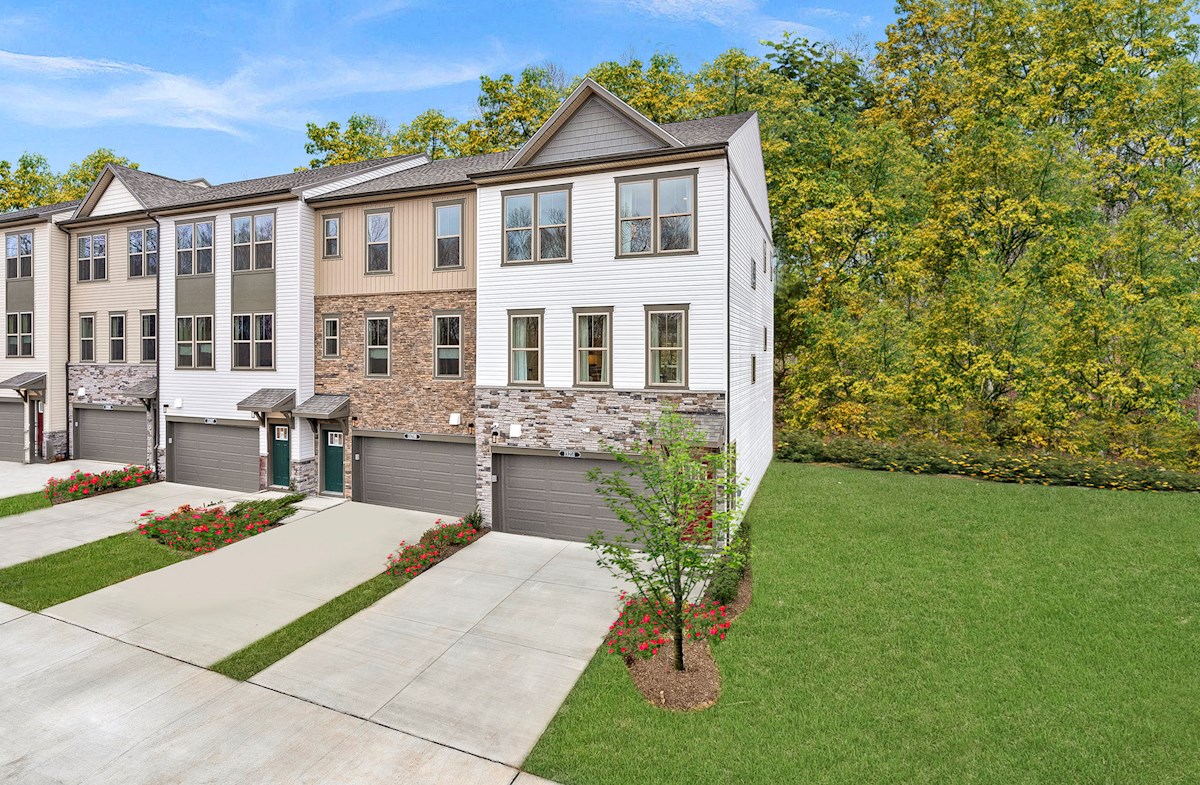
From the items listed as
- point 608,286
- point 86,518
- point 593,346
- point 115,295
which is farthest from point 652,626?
point 115,295

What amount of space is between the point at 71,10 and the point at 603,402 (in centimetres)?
3473

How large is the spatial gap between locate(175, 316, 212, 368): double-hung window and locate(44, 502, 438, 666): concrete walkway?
278 inches

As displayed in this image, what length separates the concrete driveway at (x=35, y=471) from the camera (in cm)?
1753

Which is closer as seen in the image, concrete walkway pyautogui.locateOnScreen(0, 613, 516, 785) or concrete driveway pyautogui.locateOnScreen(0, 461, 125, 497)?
concrete walkway pyautogui.locateOnScreen(0, 613, 516, 785)

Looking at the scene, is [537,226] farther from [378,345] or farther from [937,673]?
[937,673]

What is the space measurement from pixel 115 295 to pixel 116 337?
1447 millimetres

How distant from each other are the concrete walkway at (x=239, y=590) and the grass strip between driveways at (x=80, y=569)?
0.36 meters

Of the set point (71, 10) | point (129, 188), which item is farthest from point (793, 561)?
point (71, 10)

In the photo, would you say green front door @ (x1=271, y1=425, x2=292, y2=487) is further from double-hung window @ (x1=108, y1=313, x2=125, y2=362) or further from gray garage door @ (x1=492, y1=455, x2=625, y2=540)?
double-hung window @ (x1=108, y1=313, x2=125, y2=362)

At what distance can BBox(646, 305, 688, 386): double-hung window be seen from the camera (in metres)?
12.5

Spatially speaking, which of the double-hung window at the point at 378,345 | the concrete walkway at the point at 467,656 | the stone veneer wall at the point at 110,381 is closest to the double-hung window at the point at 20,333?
the stone veneer wall at the point at 110,381

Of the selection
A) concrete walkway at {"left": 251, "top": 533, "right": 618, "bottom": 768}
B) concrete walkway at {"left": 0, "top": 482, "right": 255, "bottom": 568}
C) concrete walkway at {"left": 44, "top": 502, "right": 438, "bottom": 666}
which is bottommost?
concrete walkway at {"left": 251, "top": 533, "right": 618, "bottom": 768}

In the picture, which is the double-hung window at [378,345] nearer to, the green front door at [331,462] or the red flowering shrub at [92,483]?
the green front door at [331,462]

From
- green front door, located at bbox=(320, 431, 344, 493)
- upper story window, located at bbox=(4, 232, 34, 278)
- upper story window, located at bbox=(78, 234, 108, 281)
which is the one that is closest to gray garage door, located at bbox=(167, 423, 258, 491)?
green front door, located at bbox=(320, 431, 344, 493)
